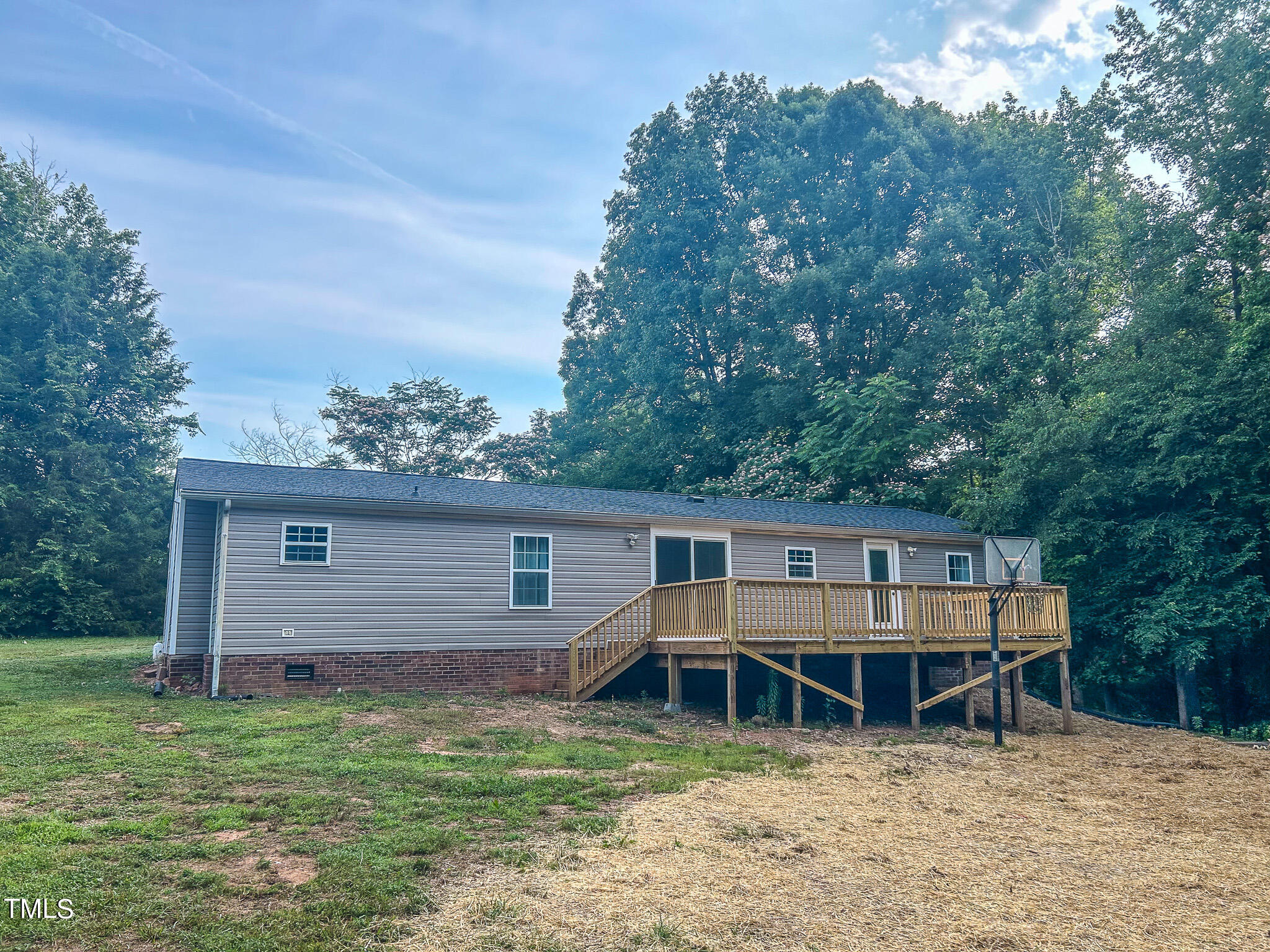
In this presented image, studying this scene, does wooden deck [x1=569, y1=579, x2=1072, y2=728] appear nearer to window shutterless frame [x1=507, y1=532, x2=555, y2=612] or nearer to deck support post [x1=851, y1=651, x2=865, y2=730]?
deck support post [x1=851, y1=651, x2=865, y2=730]

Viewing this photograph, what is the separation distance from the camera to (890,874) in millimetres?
5637

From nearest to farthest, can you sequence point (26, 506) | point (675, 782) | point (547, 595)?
point (675, 782)
point (547, 595)
point (26, 506)

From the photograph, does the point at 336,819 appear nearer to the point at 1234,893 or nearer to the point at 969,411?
the point at 1234,893

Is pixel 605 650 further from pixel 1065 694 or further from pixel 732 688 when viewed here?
pixel 1065 694

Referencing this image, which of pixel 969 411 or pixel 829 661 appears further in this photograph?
pixel 969 411

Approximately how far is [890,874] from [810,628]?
6716 mm

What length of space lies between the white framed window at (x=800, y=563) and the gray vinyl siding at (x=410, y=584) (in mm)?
3029

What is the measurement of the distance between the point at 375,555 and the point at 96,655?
956 cm

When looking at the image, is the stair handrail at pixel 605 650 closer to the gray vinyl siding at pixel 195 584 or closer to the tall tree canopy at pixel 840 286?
the gray vinyl siding at pixel 195 584

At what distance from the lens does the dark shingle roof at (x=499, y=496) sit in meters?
13.1

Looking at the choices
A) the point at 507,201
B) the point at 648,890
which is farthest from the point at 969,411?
the point at 648,890

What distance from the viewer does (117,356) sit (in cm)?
3098

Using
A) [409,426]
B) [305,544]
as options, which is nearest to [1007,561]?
[305,544]

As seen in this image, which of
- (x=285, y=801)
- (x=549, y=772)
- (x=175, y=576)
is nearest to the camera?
(x=285, y=801)
